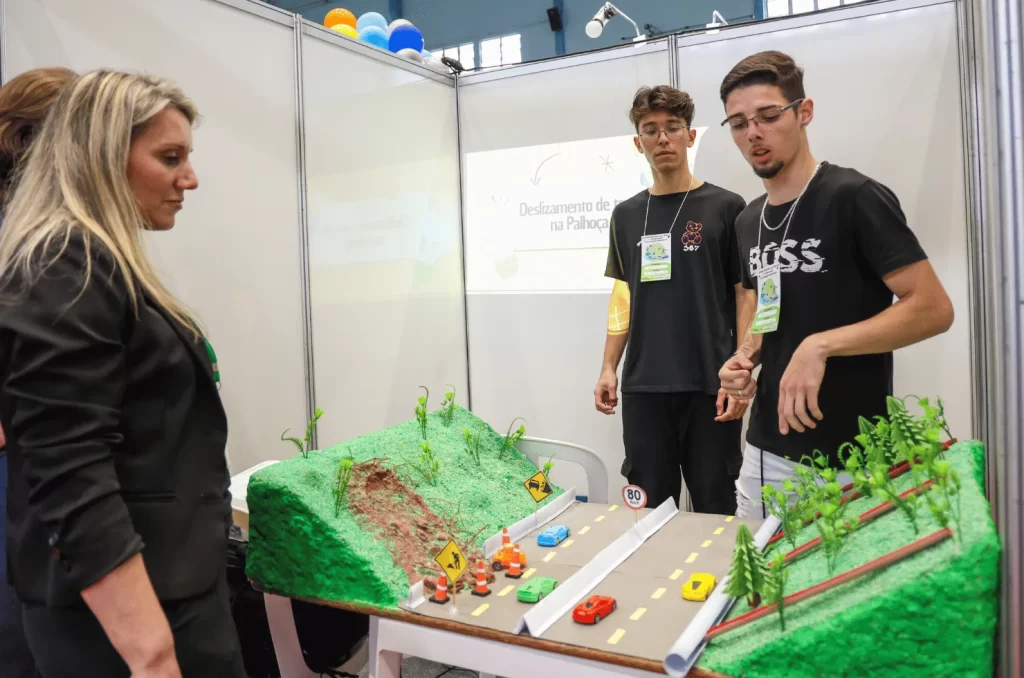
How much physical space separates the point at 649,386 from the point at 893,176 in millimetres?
1476

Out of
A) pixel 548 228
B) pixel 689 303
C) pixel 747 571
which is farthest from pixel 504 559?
pixel 548 228

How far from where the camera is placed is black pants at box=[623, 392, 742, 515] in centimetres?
251

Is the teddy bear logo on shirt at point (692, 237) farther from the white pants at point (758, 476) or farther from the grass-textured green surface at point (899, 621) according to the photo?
the grass-textured green surface at point (899, 621)

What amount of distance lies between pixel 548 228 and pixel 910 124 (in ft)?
5.21

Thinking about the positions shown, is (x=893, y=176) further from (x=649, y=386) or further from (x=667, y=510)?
(x=667, y=510)

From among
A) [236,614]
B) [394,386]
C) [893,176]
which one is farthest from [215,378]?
[893,176]

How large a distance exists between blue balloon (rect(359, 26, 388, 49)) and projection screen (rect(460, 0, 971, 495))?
1.64 feet

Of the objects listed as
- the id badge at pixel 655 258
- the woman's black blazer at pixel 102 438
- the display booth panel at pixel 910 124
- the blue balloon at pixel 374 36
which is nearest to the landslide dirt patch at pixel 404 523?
the woman's black blazer at pixel 102 438

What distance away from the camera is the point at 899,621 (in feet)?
3.07

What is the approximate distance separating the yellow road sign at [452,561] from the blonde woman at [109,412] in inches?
14.1

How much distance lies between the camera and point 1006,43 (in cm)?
86

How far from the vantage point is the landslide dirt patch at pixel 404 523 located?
1.48 meters

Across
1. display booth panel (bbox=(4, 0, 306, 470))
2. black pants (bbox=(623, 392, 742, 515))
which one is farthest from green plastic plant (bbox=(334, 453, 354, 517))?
black pants (bbox=(623, 392, 742, 515))

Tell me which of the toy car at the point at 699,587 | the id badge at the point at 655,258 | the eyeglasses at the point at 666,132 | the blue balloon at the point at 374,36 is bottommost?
the toy car at the point at 699,587
